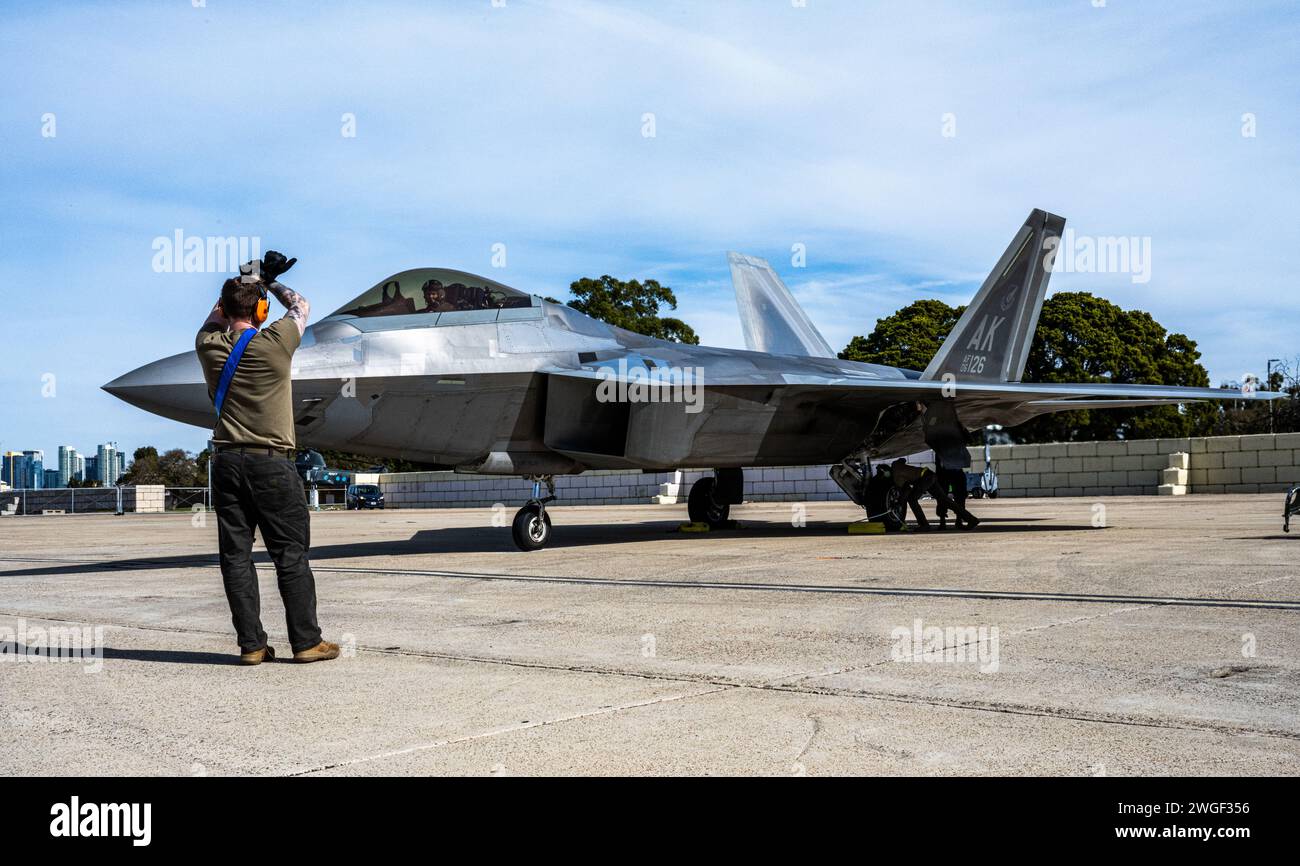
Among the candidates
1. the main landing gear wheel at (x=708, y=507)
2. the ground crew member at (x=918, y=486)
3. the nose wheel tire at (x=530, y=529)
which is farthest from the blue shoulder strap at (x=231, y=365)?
the main landing gear wheel at (x=708, y=507)

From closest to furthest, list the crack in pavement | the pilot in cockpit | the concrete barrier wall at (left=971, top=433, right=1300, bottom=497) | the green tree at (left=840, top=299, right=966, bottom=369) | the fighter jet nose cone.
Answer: the crack in pavement, the fighter jet nose cone, the pilot in cockpit, the concrete barrier wall at (left=971, top=433, right=1300, bottom=497), the green tree at (left=840, top=299, right=966, bottom=369)

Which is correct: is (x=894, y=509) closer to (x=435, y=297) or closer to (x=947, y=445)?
(x=947, y=445)

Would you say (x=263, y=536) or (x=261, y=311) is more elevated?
(x=261, y=311)

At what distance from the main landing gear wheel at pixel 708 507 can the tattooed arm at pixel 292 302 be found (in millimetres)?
11909

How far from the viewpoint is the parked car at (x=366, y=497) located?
51.3 metres

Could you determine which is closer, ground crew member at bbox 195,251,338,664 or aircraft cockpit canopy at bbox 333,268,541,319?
ground crew member at bbox 195,251,338,664

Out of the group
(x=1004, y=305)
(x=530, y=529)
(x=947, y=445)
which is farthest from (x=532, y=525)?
(x=1004, y=305)

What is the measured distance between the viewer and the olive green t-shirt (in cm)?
518

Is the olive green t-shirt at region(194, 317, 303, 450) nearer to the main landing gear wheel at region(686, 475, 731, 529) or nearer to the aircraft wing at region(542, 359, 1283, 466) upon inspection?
the aircraft wing at region(542, 359, 1283, 466)

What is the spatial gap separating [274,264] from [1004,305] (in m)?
15.0

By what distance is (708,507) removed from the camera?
17203 mm

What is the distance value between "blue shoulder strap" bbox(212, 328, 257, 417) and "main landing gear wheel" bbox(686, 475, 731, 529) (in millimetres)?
12179

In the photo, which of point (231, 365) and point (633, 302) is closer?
point (231, 365)

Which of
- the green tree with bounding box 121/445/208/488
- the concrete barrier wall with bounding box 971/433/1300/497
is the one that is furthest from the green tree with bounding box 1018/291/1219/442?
the green tree with bounding box 121/445/208/488
